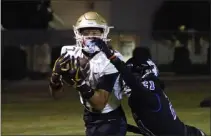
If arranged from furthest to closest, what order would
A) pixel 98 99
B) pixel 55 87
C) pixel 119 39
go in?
pixel 119 39 < pixel 55 87 < pixel 98 99

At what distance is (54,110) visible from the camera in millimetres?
6938

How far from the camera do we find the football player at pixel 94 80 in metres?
2.43

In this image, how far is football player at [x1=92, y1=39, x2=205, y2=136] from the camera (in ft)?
8.16

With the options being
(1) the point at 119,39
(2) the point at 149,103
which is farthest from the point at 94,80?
(1) the point at 119,39

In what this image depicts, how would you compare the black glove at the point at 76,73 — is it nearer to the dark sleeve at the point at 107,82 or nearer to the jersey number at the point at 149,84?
the dark sleeve at the point at 107,82

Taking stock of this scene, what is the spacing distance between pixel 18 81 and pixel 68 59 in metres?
6.22

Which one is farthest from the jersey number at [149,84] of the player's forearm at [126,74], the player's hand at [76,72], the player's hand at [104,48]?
the player's hand at [76,72]

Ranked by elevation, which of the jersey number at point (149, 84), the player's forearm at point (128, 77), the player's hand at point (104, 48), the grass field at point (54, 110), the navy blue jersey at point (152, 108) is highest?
the player's hand at point (104, 48)

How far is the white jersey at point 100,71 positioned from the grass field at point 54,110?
2335 millimetres

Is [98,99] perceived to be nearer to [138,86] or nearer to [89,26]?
[138,86]

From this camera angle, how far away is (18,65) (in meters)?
8.60

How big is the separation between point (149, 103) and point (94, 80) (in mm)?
277

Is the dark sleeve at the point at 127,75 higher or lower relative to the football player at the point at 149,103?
higher

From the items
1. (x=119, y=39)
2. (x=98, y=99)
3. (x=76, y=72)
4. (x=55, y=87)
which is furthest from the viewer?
(x=119, y=39)
